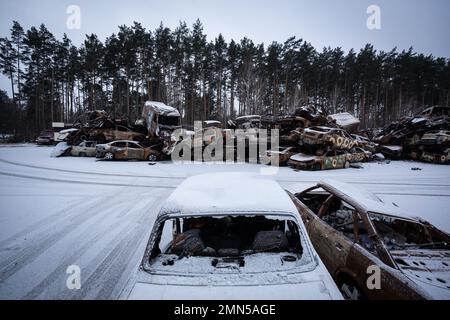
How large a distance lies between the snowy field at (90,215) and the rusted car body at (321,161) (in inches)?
41.6

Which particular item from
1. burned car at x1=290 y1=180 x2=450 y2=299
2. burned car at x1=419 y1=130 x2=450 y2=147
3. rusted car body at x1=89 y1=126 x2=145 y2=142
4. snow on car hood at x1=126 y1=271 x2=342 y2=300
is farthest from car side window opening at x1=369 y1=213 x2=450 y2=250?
rusted car body at x1=89 y1=126 x2=145 y2=142

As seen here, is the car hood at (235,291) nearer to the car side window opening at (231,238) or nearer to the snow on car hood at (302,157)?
the car side window opening at (231,238)

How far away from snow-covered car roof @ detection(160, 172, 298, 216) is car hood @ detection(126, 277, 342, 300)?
2.15ft

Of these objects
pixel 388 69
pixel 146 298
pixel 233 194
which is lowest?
pixel 146 298

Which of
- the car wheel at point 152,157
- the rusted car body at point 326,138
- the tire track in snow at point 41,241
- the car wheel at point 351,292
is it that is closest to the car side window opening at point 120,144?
the car wheel at point 152,157

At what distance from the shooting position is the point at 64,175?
10.8 metres

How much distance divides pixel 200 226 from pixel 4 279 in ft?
9.39

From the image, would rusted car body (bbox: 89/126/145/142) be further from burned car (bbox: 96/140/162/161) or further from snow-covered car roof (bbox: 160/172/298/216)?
snow-covered car roof (bbox: 160/172/298/216)

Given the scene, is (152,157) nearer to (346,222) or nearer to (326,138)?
(326,138)

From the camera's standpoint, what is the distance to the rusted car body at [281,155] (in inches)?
554

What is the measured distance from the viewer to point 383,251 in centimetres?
275

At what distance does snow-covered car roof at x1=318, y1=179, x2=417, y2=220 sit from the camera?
3.29 metres
